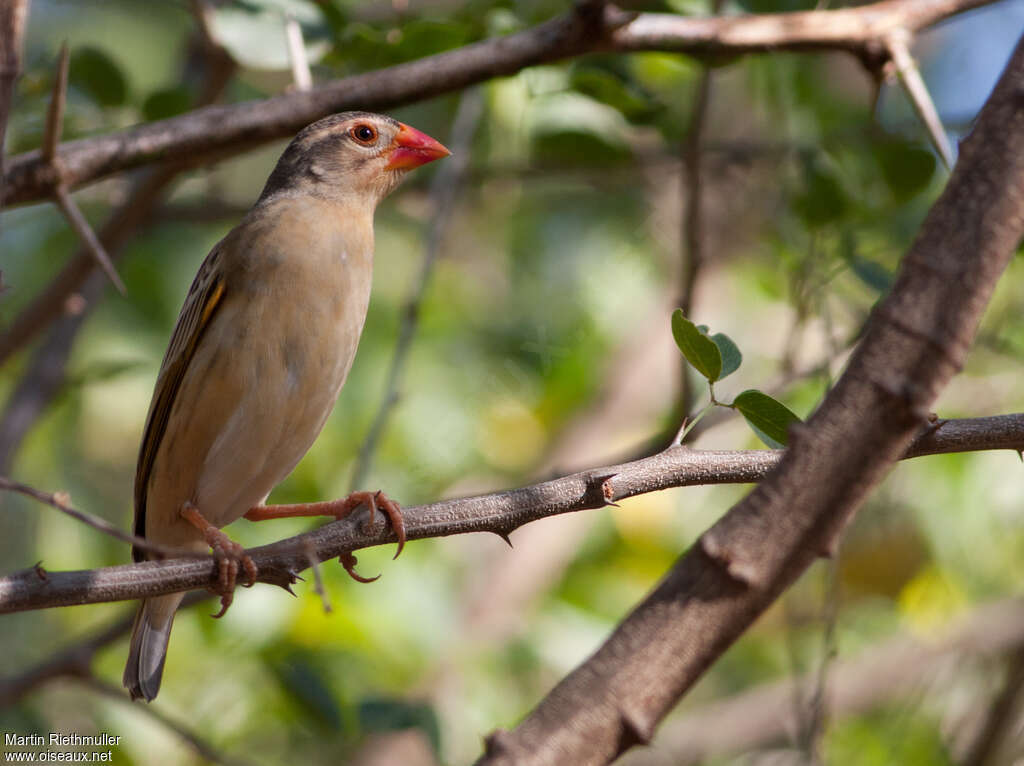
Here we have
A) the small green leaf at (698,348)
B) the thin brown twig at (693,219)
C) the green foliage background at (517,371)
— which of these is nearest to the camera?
the small green leaf at (698,348)

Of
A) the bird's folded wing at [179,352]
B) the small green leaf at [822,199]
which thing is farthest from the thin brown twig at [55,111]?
the small green leaf at [822,199]

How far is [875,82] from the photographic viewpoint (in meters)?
4.23

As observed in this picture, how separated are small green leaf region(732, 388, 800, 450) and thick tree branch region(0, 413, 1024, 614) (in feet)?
0.30

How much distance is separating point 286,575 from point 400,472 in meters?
3.71

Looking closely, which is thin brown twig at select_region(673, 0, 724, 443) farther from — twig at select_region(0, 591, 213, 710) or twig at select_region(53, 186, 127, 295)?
twig at select_region(0, 591, 213, 710)

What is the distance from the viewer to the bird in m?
4.13

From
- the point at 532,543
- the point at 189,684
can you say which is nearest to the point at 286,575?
the point at 189,684

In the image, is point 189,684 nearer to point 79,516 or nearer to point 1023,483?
point 79,516

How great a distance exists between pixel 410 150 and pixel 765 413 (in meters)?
2.76

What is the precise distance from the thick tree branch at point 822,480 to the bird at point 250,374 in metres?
2.38

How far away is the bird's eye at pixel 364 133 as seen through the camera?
499 cm

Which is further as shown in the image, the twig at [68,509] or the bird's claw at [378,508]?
the bird's claw at [378,508]

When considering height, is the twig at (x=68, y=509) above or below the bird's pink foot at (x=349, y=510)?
above

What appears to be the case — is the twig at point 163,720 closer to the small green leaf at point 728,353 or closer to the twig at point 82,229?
the twig at point 82,229
